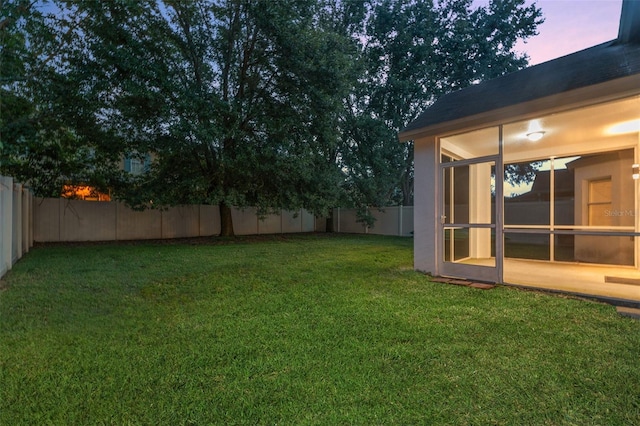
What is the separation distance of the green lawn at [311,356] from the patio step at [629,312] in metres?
0.13

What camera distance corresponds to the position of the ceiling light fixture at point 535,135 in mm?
5316

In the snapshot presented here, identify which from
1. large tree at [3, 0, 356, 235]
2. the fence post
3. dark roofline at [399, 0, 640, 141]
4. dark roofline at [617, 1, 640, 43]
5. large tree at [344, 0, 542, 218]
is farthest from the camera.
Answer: large tree at [344, 0, 542, 218]

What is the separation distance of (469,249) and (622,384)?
347 cm

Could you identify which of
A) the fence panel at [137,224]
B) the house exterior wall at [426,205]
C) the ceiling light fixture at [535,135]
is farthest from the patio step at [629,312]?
the fence panel at [137,224]

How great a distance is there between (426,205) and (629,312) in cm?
294

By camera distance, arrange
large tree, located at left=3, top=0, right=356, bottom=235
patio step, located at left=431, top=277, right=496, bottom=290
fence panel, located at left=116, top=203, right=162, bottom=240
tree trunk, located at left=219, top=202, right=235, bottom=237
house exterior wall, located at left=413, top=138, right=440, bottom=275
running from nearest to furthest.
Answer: patio step, located at left=431, top=277, right=496, bottom=290 → house exterior wall, located at left=413, top=138, right=440, bottom=275 → large tree, located at left=3, top=0, right=356, bottom=235 → fence panel, located at left=116, top=203, right=162, bottom=240 → tree trunk, located at left=219, top=202, right=235, bottom=237

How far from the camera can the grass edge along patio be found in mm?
4297

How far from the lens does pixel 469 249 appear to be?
216 inches

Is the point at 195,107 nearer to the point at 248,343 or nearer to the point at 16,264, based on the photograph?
the point at 16,264

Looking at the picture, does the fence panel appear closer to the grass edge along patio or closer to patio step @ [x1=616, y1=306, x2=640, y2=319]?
the grass edge along patio

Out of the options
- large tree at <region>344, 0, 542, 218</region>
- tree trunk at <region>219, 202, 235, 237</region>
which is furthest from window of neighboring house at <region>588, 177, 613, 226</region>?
tree trunk at <region>219, 202, 235, 237</region>

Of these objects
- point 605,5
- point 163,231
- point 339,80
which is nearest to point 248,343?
point 605,5

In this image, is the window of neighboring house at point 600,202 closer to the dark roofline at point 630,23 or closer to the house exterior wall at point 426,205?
the dark roofline at point 630,23

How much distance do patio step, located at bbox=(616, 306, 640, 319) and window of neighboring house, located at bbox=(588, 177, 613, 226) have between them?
354cm
